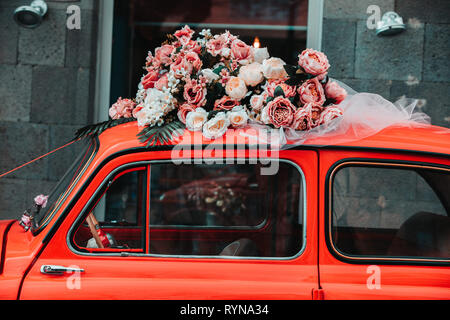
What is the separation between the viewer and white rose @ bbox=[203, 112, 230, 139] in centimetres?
211

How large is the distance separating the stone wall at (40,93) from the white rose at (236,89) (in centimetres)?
355

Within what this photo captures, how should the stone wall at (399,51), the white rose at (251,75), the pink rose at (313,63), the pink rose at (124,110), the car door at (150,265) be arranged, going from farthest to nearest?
the stone wall at (399,51) → the pink rose at (124,110) → the white rose at (251,75) → the pink rose at (313,63) → the car door at (150,265)

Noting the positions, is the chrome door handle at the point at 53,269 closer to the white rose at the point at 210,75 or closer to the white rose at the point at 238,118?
the white rose at the point at 238,118

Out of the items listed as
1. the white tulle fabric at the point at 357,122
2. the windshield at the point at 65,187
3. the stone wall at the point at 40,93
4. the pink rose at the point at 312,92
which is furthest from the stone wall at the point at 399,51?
the windshield at the point at 65,187

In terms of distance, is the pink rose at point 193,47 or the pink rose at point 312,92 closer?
the pink rose at point 312,92

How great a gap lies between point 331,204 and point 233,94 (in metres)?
0.75

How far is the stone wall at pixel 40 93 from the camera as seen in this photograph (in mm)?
5387

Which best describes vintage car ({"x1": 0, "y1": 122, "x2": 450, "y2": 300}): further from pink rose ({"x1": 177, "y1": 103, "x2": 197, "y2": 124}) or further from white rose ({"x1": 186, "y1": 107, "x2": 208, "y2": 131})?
pink rose ({"x1": 177, "y1": 103, "x2": 197, "y2": 124})

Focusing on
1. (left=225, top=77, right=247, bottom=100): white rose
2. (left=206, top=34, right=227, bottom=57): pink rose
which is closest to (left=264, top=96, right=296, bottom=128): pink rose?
(left=225, top=77, right=247, bottom=100): white rose

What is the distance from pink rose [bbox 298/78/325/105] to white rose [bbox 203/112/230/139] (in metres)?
0.41

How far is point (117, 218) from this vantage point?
298 centimetres

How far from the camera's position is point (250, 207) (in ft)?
16.0
